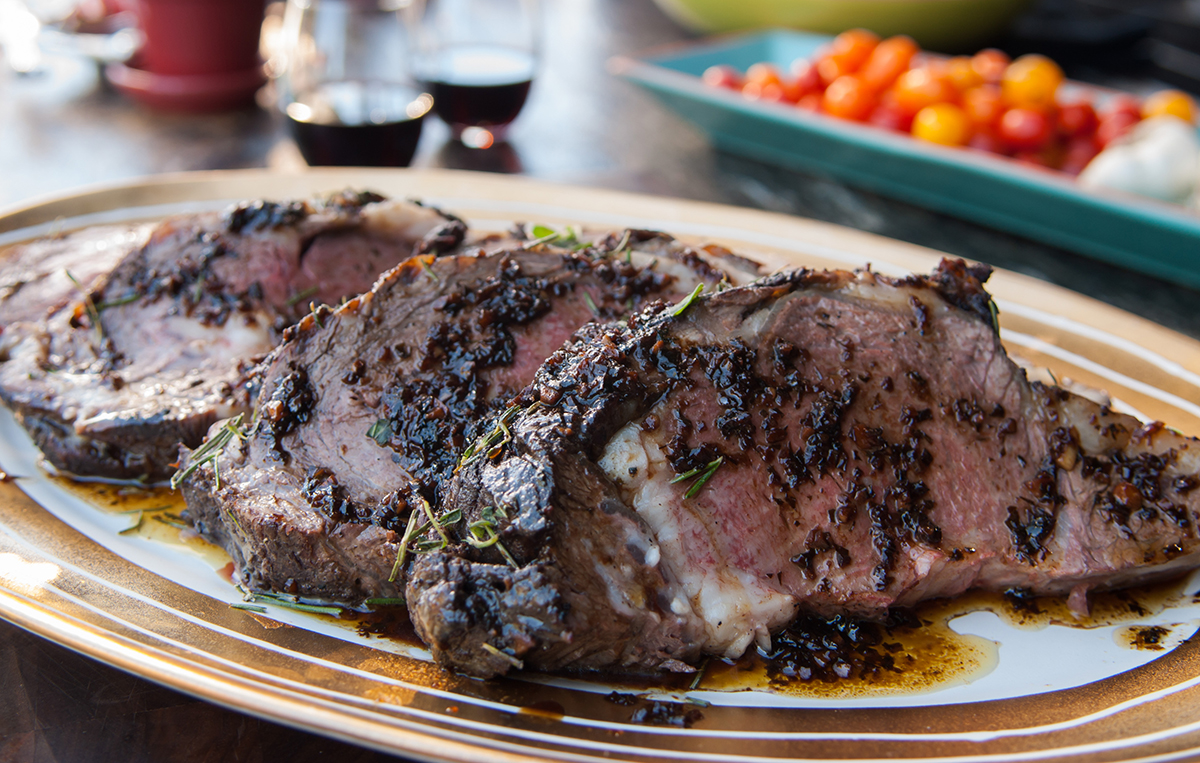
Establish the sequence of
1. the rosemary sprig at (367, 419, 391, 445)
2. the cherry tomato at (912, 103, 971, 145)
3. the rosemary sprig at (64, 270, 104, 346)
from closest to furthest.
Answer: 1. the rosemary sprig at (367, 419, 391, 445)
2. the rosemary sprig at (64, 270, 104, 346)
3. the cherry tomato at (912, 103, 971, 145)

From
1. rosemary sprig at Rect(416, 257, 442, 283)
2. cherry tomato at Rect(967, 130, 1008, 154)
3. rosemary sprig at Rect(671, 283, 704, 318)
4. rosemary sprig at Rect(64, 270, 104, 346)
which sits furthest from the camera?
cherry tomato at Rect(967, 130, 1008, 154)

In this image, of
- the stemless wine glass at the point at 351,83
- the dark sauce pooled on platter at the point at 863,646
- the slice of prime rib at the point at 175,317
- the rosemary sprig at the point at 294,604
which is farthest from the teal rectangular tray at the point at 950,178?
the rosemary sprig at the point at 294,604

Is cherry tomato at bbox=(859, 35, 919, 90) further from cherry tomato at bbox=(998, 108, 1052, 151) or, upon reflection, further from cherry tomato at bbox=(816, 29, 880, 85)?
cherry tomato at bbox=(998, 108, 1052, 151)

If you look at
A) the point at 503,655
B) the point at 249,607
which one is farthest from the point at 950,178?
the point at 249,607

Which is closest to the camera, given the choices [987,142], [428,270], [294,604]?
[294,604]

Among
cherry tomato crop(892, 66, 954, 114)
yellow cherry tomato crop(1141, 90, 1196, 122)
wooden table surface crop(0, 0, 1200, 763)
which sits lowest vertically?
wooden table surface crop(0, 0, 1200, 763)

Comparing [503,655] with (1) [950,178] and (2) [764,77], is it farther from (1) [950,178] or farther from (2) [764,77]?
(2) [764,77]

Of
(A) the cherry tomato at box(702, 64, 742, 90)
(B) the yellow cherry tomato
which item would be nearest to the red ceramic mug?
(A) the cherry tomato at box(702, 64, 742, 90)

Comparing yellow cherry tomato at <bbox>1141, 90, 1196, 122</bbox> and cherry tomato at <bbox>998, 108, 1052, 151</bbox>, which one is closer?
cherry tomato at <bbox>998, 108, 1052, 151</bbox>

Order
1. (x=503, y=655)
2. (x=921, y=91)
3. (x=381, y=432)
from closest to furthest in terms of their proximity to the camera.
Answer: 1. (x=503, y=655)
2. (x=381, y=432)
3. (x=921, y=91)
